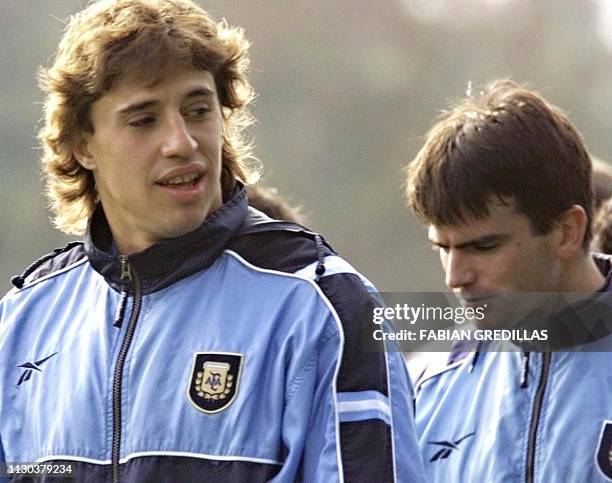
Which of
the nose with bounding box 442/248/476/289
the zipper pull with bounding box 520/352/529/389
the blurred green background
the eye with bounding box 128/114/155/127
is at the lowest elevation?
the zipper pull with bounding box 520/352/529/389

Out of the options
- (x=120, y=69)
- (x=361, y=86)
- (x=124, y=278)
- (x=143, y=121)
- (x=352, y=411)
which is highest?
(x=361, y=86)

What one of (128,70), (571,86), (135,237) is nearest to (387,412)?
(135,237)

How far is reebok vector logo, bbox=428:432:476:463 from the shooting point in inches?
165

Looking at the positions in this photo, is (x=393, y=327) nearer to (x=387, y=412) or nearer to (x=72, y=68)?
(x=387, y=412)

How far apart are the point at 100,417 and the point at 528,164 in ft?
4.90

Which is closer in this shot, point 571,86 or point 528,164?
point 528,164

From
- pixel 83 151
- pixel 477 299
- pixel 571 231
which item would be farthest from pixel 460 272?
pixel 83 151

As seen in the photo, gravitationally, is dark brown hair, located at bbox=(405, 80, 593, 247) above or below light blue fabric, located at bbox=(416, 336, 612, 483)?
above

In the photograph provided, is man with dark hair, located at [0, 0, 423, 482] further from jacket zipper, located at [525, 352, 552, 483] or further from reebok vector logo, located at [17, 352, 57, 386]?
jacket zipper, located at [525, 352, 552, 483]

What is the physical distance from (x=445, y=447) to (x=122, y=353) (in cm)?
93

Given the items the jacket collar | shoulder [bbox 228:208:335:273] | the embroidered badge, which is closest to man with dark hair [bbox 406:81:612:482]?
the embroidered badge

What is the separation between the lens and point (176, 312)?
150 inches

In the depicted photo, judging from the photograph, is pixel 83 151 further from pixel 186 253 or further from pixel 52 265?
pixel 186 253

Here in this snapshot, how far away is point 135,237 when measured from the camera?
13.1 ft
